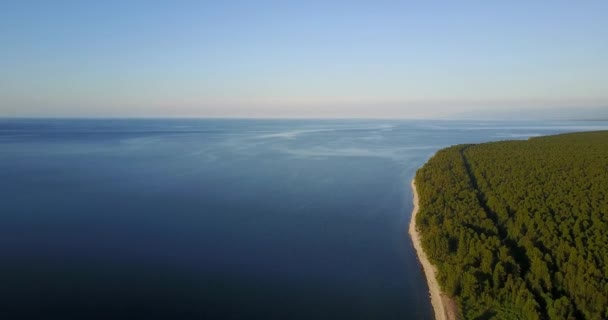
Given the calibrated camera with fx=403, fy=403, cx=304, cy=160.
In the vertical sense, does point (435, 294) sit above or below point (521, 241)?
below

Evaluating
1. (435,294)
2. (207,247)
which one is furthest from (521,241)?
(207,247)

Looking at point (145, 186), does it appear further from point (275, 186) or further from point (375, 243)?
point (375, 243)

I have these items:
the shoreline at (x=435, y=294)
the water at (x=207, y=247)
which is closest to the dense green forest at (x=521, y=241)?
the shoreline at (x=435, y=294)

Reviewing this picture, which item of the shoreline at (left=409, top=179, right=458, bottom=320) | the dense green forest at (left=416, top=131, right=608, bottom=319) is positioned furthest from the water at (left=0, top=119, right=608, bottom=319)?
the dense green forest at (left=416, top=131, right=608, bottom=319)

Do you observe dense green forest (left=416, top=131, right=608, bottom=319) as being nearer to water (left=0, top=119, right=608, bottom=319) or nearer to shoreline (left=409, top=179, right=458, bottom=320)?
shoreline (left=409, top=179, right=458, bottom=320)

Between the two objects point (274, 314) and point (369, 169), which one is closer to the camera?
point (274, 314)

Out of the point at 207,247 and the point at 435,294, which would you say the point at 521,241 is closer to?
the point at 435,294

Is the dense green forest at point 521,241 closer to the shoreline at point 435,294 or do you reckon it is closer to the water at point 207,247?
the shoreline at point 435,294

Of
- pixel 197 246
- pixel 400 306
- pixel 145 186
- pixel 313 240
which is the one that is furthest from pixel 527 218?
pixel 145 186
